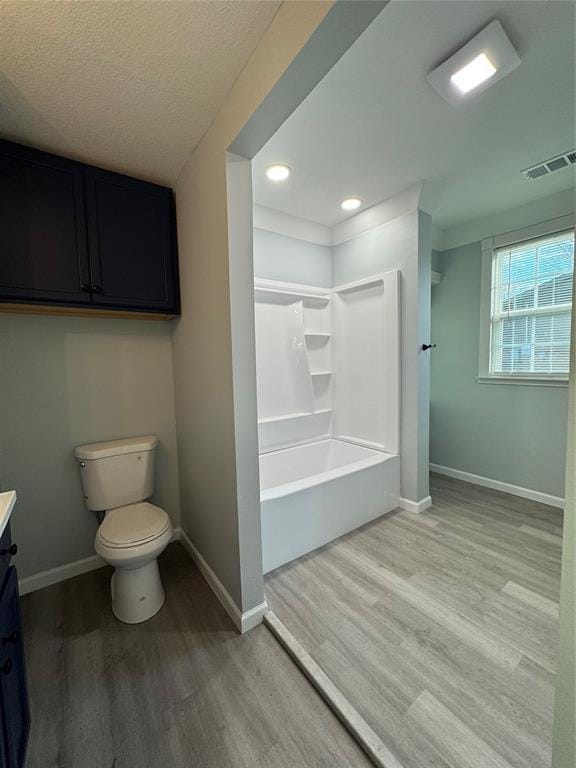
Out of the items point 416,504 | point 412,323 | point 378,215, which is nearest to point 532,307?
point 412,323

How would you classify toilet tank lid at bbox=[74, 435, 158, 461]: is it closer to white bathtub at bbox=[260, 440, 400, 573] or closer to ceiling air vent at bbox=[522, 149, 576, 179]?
white bathtub at bbox=[260, 440, 400, 573]

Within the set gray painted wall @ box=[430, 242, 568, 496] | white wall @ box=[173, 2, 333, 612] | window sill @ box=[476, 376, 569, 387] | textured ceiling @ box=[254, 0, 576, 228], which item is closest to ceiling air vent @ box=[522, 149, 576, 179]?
textured ceiling @ box=[254, 0, 576, 228]

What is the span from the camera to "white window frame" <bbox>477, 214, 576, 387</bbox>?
8.00 feet

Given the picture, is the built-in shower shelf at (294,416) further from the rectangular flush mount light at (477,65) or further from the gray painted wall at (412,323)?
the rectangular flush mount light at (477,65)

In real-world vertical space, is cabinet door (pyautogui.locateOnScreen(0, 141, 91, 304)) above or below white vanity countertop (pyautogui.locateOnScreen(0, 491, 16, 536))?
above

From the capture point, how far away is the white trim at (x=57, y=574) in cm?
176

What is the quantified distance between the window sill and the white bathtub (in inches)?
50.0

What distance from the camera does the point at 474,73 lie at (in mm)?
1268

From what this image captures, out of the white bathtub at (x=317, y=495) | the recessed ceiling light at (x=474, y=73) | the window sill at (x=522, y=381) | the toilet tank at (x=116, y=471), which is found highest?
the recessed ceiling light at (x=474, y=73)

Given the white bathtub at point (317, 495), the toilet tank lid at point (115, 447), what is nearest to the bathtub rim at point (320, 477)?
the white bathtub at point (317, 495)

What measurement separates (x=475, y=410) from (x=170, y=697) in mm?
3117

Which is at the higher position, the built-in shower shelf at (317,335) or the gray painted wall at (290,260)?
the gray painted wall at (290,260)

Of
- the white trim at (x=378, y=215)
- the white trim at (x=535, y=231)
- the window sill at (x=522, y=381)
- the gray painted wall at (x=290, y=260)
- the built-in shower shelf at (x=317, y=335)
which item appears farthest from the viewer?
the built-in shower shelf at (x=317, y=335)

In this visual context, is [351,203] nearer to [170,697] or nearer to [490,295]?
[490,295]
